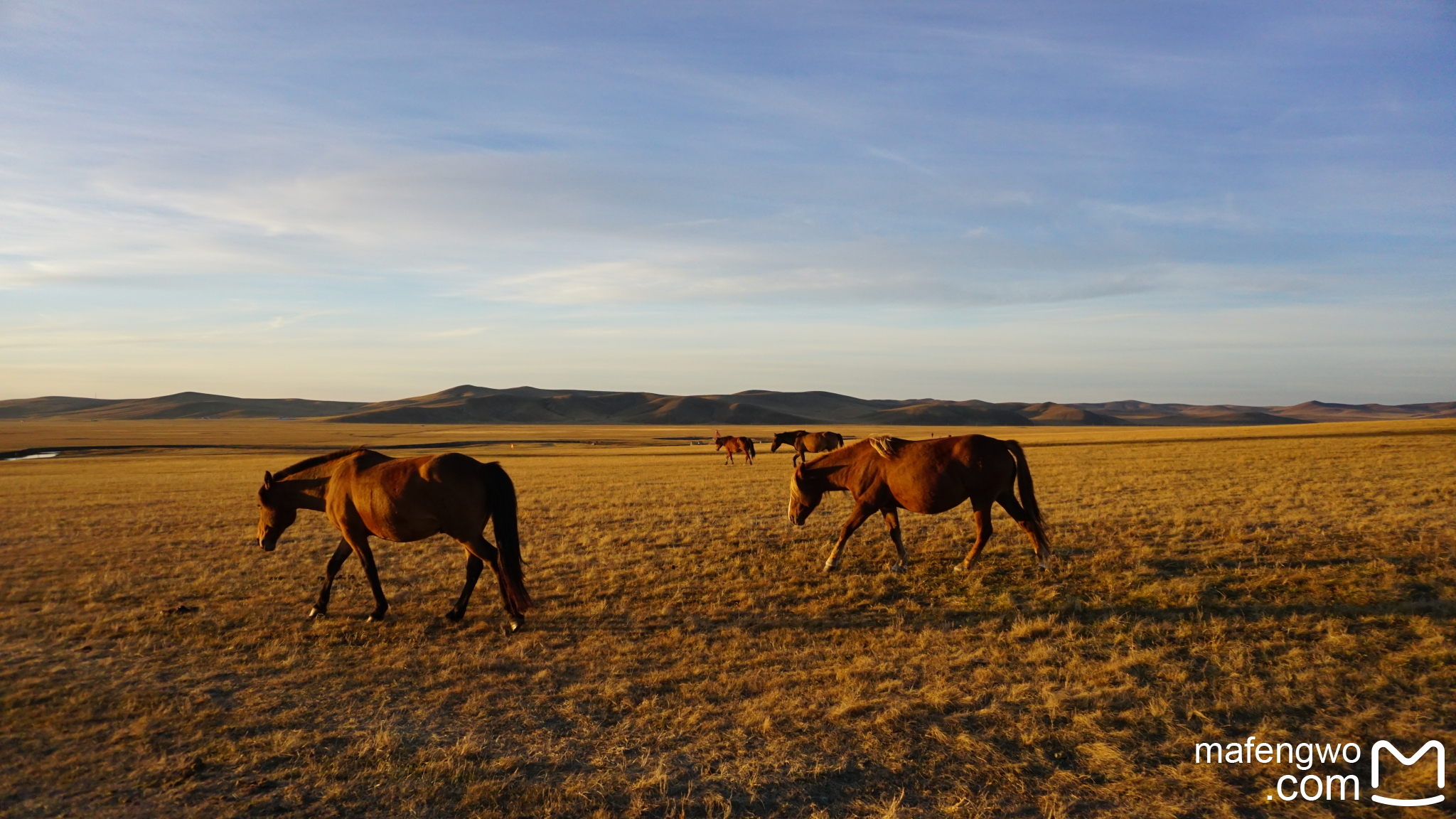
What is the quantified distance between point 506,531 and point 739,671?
3.18 metres

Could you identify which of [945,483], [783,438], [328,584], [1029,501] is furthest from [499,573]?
[783,438]

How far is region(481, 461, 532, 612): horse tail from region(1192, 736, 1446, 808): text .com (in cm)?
634

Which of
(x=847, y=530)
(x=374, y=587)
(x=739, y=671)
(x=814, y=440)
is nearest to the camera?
(x=739, y=671)

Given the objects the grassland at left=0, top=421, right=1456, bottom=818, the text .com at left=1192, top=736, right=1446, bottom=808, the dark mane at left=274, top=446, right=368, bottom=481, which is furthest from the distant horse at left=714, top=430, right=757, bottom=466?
the text .com at left=1192, top=736, right=1446, bottom=808

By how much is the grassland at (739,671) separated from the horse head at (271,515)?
761 millimetres

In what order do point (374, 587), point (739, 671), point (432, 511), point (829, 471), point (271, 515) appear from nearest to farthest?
1. point (739, 671)
2. point (432, 511)
3. point (374, 587)
4. point (271, 515)
5. point (829, 471)

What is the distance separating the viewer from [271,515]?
10008mm

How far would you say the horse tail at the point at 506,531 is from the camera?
827cm

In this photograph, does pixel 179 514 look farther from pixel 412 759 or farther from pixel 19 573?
pixel 412 759

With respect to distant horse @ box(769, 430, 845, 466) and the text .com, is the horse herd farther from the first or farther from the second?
distant horse @ box(769, 430, 845, 466)

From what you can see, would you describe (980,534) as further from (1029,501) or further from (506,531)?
(506,531)

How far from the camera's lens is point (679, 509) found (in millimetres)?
17344

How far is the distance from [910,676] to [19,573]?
13.3m

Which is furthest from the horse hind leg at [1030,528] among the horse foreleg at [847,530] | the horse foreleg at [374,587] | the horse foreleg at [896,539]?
the horse foreleg at [374,587]
